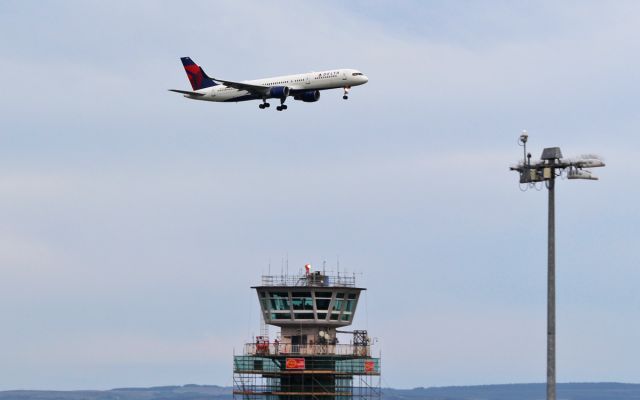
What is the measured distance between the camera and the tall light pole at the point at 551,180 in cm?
9912

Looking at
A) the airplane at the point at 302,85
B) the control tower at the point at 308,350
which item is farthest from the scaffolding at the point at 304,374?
the airplane at the point at 302,85

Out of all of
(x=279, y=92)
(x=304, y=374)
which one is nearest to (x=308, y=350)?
(x=304, y=374)

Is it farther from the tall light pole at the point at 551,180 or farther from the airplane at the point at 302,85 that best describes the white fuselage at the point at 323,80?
the tall light pole at the point at 551,180

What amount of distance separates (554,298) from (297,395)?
41.8 metres

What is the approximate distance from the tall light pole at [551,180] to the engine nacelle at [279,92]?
8858 cm

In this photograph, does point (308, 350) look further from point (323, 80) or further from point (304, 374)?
point (323, 80)

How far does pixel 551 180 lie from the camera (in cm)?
10262

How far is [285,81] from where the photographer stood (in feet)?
642

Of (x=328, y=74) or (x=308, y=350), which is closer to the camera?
(x=308, y=350)

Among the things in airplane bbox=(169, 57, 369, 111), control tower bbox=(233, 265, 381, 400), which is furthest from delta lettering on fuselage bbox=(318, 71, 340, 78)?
control tower bbox=(233, 265, 381, 400)

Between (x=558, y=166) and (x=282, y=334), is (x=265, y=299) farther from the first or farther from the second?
(x=558, y=166)

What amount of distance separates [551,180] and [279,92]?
91.4 m

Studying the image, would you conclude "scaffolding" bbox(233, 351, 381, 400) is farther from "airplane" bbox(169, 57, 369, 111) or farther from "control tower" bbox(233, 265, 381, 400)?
"airplane" bbox(169, 57, 369, 111)

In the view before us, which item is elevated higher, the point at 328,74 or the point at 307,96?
Result: the point at 328,74
